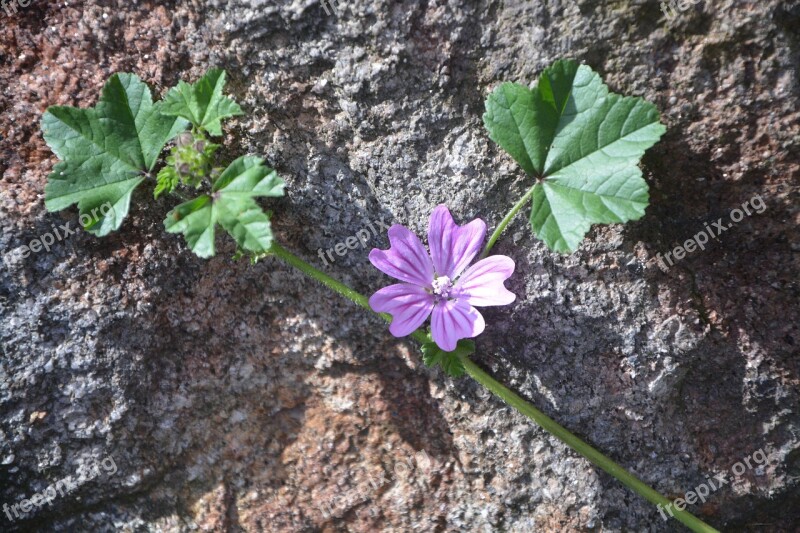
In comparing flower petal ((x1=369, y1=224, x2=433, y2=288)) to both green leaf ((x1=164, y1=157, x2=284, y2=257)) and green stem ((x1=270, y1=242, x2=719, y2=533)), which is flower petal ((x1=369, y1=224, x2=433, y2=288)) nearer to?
green stem ((x1=270, y1=242, x2=719, y2=533))

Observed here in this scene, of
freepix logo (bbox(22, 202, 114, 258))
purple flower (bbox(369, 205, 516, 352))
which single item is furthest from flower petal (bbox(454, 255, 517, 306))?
freepix logo (bbox(22, 202, 114, 258))

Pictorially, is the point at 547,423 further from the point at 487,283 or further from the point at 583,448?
the point at 487,283

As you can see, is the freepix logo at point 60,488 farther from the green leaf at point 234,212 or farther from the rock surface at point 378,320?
the green leaf at point 234,212

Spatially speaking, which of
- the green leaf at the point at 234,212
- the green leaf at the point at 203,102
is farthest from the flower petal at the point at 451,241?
the green leaf at the point at 203,102

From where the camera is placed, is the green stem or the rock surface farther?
the green stem

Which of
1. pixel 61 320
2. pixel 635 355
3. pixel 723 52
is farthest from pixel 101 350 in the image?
pixel 723 52

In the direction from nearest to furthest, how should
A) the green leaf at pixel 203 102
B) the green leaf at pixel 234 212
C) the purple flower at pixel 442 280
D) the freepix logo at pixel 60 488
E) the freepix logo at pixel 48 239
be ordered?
1. the green leaf at pixel 234 212
2. the green leaf at pixel 203 102
3. the purple flower at pixel 442 280
4. the freepix logo at pixel 48 239
5. the freepix logo at pixel 60 488
